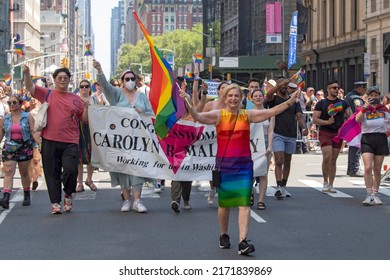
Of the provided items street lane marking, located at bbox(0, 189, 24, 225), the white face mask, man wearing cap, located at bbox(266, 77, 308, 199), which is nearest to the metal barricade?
man wearing cap, located at bbox(266, 77, 308, 199)

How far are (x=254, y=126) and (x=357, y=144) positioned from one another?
2.30 m

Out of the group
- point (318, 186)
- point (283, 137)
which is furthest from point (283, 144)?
point (318, 186)

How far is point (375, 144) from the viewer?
48.5ft

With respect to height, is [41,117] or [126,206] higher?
[41,117]

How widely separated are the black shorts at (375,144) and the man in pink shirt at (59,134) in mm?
Answer: 4419

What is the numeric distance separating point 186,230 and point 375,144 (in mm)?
4358

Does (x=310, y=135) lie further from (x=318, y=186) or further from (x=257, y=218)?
(x=257, y=218)

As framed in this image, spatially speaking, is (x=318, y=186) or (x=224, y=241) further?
(x=318, y=186)

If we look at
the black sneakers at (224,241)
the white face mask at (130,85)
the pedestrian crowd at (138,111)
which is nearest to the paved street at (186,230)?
the black sneakers at (224,241)

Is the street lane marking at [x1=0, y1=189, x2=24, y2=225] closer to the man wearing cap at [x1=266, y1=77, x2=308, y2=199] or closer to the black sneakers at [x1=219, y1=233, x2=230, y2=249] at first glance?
the black sneakers at [x1=219, y1=233, x2=230, y2=249]

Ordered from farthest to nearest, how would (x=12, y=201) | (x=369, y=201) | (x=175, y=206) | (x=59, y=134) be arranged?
(x=12, y=201)
(x=369, y=201)
(x=175, y=206)
(x=59, y=134)
